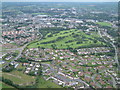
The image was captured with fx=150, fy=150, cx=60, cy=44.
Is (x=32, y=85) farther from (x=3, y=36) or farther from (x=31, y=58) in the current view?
(x=3, y=36)

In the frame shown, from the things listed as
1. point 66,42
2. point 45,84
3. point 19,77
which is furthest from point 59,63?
point 66,42

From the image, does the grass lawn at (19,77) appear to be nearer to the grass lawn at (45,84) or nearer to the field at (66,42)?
the grass lawn at (45,84)

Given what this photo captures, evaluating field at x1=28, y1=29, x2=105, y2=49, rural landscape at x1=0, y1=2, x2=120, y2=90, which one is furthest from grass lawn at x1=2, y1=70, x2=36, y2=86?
field at x1=28, y1=29, x2=105, y2=49

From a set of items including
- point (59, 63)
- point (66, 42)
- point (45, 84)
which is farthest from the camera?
point (66, 42)

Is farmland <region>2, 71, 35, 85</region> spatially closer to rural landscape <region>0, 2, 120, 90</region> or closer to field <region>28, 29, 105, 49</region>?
rural landscape <region>0, 2, 120, 90</region>

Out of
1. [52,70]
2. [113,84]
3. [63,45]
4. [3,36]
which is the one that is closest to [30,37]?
[3,36]

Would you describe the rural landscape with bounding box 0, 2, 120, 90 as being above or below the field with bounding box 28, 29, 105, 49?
below

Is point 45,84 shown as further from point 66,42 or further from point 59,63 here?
point 66,42

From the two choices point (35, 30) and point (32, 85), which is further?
point (35, 30)
